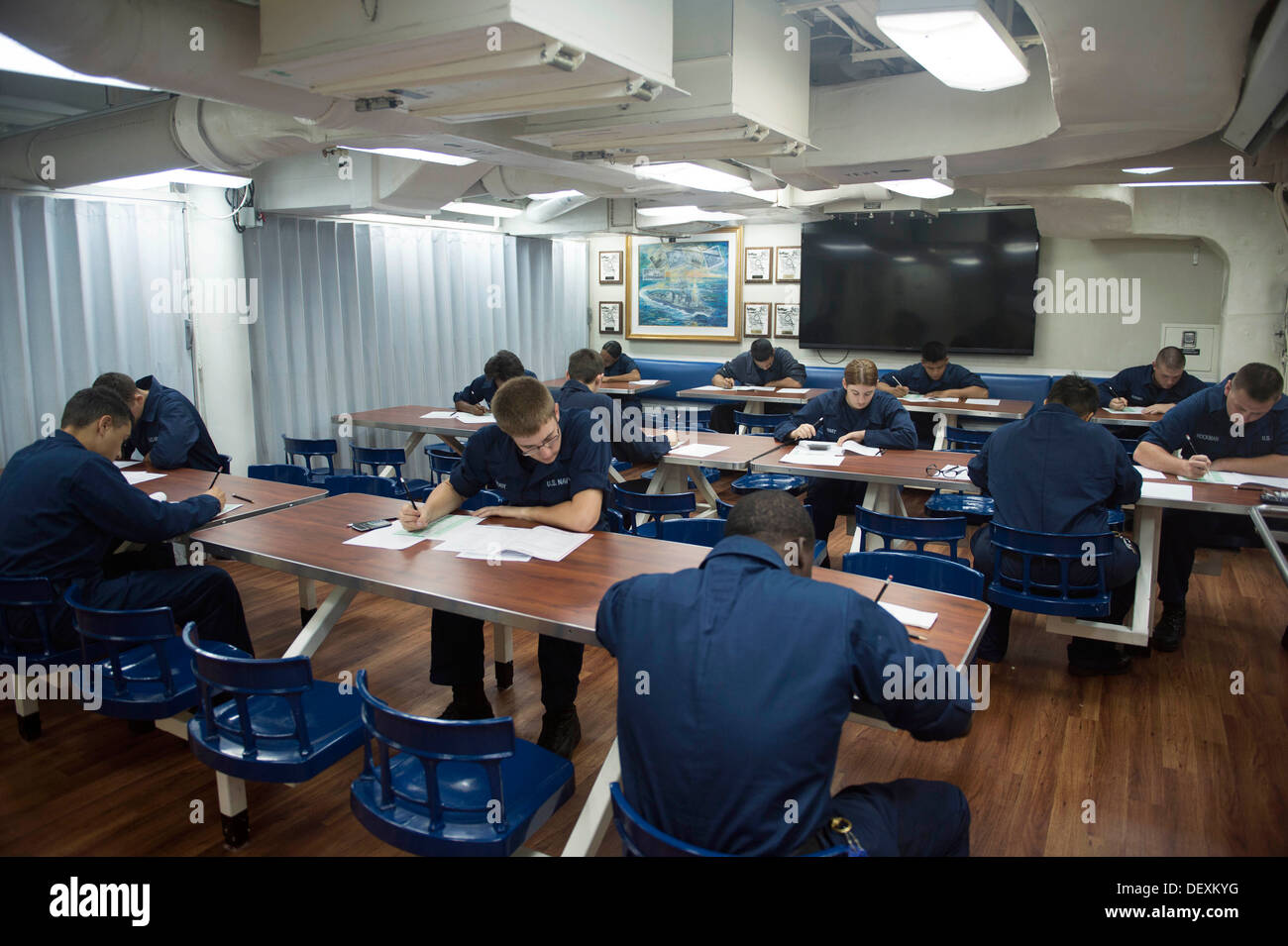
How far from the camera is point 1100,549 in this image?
11.7 ft

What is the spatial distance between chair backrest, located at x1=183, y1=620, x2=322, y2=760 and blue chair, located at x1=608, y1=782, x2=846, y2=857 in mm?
951

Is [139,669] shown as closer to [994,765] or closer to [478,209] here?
[994,765]

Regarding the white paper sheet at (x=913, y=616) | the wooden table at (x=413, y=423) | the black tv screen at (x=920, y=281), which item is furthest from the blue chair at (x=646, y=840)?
the black tv screen at (x=920, y=281)

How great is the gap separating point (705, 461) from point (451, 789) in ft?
10.3

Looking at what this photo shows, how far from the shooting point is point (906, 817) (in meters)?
1.91

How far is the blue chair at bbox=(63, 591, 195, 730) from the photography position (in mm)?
2543

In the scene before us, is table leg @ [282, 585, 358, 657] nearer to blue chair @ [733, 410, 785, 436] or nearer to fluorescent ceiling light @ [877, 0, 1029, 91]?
fluorescent ceiling light @ [877, 0, 1029, 91]

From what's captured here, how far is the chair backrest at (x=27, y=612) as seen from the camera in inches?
114

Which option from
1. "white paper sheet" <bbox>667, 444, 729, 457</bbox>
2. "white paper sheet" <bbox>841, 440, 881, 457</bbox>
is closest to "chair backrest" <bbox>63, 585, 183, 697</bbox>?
"white paper sheet" <bbox>667, 444, 729, 457</bbox>

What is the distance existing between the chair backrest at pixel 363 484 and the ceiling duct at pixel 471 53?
230 centimetres

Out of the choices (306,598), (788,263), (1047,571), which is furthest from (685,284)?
(1047,571)

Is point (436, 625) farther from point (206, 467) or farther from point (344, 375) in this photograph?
point (344, 375)

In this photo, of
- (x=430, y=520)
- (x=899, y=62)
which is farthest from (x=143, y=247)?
(x=899, y=62)
